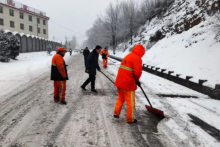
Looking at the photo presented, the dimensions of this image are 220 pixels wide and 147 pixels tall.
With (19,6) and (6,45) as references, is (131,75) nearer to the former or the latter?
(6,45)

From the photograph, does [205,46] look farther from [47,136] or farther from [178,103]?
[47,136]

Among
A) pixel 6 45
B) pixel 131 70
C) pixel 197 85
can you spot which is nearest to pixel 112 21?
pixel 6 45

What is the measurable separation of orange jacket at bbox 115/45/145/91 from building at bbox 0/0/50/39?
44.1 meters

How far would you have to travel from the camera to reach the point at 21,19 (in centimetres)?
4578

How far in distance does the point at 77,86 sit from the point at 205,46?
328 inches

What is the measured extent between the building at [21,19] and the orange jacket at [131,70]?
44.1m

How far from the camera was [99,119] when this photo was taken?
173 inches

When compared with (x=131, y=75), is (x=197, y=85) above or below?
below

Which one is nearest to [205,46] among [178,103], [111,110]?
[178,103]

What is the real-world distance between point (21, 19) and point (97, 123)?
1917 inches

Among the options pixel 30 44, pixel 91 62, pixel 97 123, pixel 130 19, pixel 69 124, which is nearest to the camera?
pixel 69 124

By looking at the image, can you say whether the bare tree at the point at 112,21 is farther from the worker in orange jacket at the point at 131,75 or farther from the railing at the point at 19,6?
the worker in orange jacket at the point at 131,75

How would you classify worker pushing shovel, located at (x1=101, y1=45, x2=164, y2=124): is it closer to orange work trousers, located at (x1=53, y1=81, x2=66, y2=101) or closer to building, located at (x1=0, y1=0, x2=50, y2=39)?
orange work trousers, located at (x1=53, y1=81, x2=66, y2=101)

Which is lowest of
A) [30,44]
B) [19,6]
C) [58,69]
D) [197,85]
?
[197,85]
